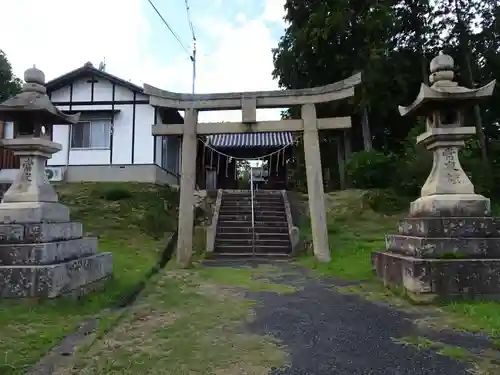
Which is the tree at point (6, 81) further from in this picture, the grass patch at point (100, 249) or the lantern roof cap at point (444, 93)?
the lantern roof cap at point (444, 93)

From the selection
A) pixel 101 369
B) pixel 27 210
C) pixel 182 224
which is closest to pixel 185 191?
pixel 182 224

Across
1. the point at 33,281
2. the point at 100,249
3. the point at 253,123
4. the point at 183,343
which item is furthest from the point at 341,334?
the point at 100,249

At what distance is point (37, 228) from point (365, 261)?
677 cm

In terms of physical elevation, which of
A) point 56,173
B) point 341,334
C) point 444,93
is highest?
point 56,173

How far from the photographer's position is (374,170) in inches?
608

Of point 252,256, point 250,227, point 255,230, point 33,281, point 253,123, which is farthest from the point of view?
point 250,227

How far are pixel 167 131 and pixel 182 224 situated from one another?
8.00 feet

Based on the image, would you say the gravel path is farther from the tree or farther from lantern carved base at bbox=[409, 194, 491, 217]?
the tree

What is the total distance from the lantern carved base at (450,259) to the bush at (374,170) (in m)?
9.55

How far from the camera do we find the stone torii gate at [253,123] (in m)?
10.2

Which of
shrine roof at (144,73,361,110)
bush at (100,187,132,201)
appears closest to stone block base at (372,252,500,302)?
shrine roof at (144,73,361,110)

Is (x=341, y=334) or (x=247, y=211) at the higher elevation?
(x=247, y=211)

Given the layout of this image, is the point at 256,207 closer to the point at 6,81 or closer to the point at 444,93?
the point at 444,93

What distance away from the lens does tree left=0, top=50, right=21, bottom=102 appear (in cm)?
2302
